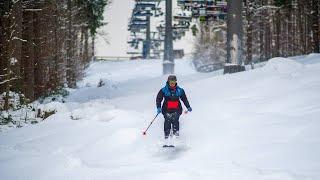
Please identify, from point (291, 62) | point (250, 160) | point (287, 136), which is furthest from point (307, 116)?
point (291, 62)

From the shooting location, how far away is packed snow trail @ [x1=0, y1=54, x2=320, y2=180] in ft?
22.1

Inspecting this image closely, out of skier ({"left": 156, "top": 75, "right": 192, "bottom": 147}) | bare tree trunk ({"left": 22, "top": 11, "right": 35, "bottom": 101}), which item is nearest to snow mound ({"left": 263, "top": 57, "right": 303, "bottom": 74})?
skier ({"left": 156, "top": 75, "right": 192, "bottom": 147})

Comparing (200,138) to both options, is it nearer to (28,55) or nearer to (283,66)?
(283,66)

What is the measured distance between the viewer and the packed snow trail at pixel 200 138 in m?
6.72

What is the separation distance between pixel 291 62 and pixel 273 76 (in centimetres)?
137

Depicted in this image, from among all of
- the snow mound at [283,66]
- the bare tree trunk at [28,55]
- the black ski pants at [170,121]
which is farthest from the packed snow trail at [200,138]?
the bare tree trunk at [28,55]

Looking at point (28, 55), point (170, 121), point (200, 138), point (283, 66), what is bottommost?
point (200, 138)

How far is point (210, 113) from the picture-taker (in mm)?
10391

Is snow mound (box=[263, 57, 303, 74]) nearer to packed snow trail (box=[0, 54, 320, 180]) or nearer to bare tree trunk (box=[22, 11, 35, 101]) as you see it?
packed snow trail (box=[0, 54, 320, 180])

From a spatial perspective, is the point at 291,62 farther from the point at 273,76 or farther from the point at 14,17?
the point at 14,17

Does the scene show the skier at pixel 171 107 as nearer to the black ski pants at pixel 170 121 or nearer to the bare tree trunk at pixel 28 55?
the black ski pants at pixel 170 121

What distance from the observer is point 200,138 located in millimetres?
8750

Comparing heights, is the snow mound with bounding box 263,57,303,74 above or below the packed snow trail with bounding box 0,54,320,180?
above

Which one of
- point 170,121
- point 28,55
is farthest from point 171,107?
point 28,55
